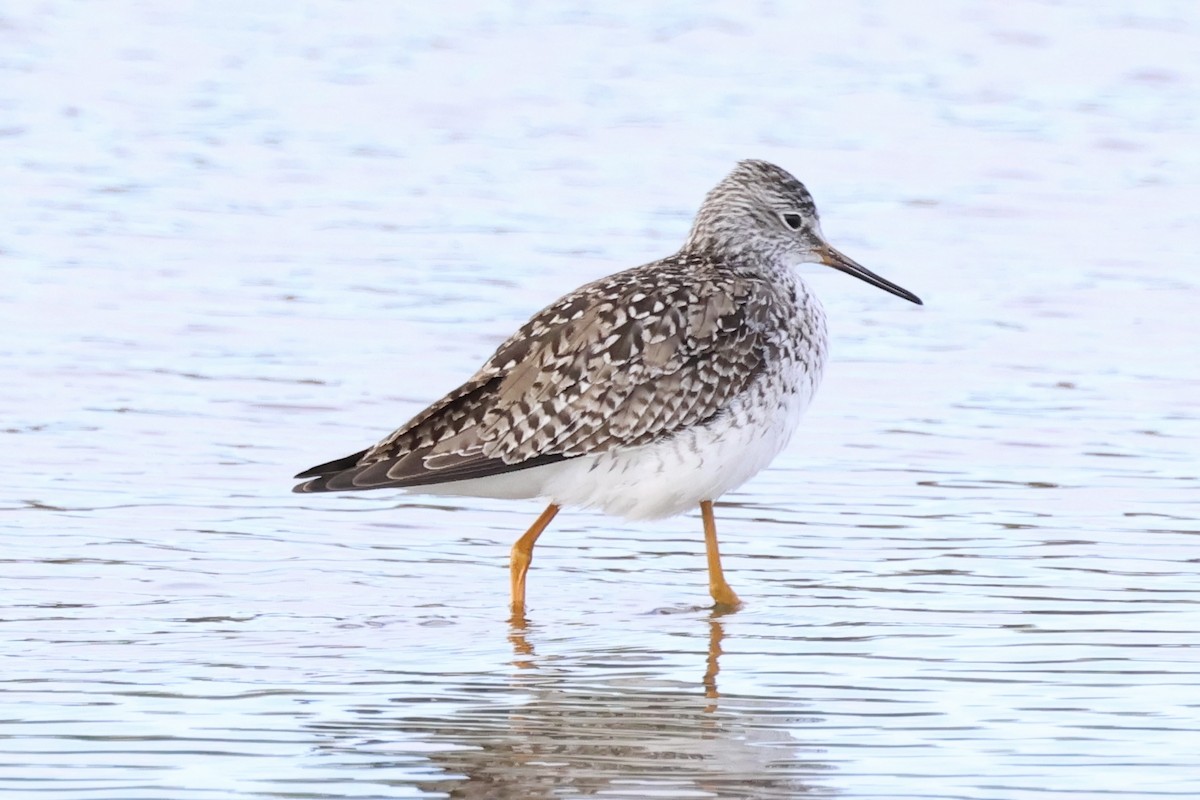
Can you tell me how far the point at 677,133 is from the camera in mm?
19859

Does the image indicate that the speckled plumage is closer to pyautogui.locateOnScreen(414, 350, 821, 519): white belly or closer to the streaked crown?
pyautogui.locateOnScreen(414, 350, 821, 519): white belly

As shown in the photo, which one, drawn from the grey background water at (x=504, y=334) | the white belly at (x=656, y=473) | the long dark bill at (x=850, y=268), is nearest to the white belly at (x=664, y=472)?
the white belly at (x=656, y=473)

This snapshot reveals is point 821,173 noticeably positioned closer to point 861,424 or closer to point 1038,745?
point 861,424

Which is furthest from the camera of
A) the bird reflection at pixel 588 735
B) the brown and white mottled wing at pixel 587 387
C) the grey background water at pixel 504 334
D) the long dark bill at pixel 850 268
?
the long dark bill at pixel 850 268

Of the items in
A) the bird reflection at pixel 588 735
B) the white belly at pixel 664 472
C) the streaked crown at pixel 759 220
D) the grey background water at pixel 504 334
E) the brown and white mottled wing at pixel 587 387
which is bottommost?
the grey background water at pixel 504 334

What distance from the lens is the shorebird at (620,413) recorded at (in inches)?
374

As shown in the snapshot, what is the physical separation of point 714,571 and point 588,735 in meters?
2.11

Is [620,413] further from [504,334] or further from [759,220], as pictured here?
[504,334]

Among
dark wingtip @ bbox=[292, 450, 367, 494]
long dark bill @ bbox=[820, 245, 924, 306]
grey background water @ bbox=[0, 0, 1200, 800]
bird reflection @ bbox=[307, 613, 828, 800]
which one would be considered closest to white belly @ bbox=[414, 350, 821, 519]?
dark wingtip @ bbox=[292, 450, 367, 494]

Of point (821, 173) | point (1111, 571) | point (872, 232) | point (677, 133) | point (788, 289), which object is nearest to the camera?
point (1111, 571)

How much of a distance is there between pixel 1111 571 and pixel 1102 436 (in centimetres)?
246

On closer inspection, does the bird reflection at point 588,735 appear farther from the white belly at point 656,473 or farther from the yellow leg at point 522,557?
the white belly at point 656,473

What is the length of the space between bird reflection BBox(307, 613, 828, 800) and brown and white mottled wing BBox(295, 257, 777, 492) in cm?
105

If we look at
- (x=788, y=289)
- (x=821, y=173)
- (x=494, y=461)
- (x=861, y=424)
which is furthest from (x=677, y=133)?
(x=494, y=461)
